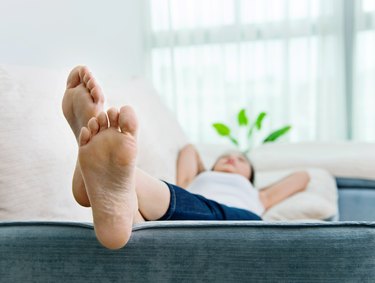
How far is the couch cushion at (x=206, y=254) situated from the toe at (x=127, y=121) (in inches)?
6.6

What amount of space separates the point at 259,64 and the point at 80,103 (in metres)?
2.80

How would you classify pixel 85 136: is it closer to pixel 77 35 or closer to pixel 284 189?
pixel 284 189

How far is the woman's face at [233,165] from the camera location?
7.49ft

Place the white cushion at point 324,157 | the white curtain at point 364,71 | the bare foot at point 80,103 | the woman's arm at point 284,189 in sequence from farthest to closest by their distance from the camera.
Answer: the white curtain at point 364,71, the white cushion at point 324,157, the woman's arm at point 284,189, the bare foot at point 80,103

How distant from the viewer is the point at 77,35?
2697mm

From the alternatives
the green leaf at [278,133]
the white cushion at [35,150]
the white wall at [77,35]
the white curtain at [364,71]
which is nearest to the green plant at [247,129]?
the green leaf at [278,133]

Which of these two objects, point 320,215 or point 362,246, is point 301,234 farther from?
point 320,215

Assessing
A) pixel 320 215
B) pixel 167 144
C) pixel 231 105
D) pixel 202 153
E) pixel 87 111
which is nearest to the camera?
pixel 87 111

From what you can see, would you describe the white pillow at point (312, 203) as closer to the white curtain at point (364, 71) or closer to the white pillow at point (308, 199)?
the white pillow at point (308, 199)

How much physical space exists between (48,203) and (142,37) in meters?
2.80

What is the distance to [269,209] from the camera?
6.79ft

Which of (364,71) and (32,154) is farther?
(364,71)

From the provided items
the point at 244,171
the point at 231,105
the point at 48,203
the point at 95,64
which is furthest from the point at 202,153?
the point at 48,203

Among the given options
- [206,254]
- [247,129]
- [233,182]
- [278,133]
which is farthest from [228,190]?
[247,129]
